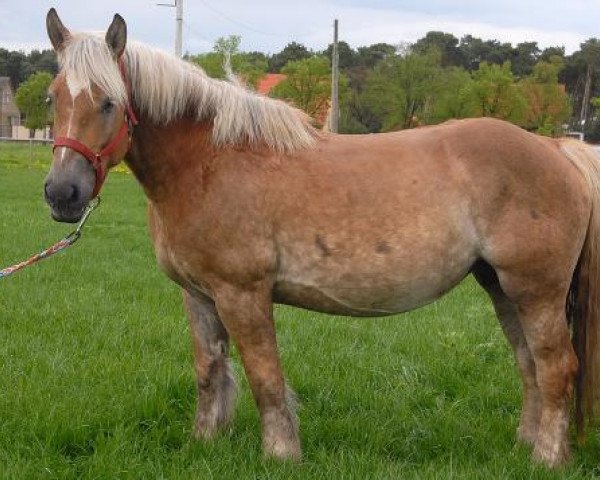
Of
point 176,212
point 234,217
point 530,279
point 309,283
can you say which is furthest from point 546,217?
point 176,212

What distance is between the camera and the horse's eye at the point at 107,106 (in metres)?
3.24

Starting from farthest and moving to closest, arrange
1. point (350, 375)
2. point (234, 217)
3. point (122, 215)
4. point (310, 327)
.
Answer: point (122, 215)
point (310, 327)
point (350, 375)
point (234, 217)

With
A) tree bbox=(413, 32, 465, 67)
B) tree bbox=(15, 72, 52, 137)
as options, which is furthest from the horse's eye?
tree bbox=(413, 32, 465, 67)

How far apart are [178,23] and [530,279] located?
2437 cm

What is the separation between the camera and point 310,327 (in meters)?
6.32

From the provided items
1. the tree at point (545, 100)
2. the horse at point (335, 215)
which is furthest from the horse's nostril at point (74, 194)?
the tree at point (545, 100)

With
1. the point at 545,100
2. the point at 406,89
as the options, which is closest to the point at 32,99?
the point at 406,89

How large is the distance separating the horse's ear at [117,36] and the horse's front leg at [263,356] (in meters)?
1.21

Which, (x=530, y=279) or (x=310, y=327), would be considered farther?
(x=310, y=327)

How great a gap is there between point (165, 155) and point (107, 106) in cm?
44

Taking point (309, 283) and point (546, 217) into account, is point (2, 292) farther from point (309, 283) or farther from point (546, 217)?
point (546, 217)

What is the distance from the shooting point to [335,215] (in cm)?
358

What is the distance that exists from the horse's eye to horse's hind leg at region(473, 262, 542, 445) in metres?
2.13

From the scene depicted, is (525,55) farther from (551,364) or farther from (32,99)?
(551,364)
